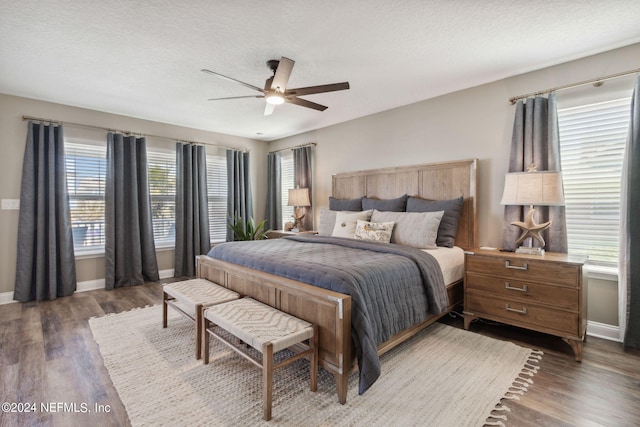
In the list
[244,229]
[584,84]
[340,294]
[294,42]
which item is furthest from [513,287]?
[244,229]

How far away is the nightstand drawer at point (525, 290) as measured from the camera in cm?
228

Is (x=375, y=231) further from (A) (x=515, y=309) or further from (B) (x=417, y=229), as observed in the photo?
(A) (x=515, y=309)

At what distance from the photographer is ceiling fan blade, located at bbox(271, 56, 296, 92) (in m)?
2.34

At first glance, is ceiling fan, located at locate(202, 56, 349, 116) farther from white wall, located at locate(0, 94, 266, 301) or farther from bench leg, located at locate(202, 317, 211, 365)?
white wall, located at locate(0, 94, 266, 301)

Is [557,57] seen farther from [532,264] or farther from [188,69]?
[188,69]

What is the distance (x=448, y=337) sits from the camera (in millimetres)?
2664

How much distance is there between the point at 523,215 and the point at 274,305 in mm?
2493

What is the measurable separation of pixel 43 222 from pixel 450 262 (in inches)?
184

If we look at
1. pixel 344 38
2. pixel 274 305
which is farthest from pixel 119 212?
pixel 344 38

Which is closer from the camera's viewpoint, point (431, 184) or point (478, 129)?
point (478, 129)

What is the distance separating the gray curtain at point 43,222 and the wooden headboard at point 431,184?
149 inches

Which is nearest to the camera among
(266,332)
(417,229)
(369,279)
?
(266,332)

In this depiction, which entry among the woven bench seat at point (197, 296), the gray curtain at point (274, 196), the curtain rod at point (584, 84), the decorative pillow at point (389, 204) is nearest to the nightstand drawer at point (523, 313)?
the decorative pillow at point (389, 204)

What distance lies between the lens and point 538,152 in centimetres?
284
